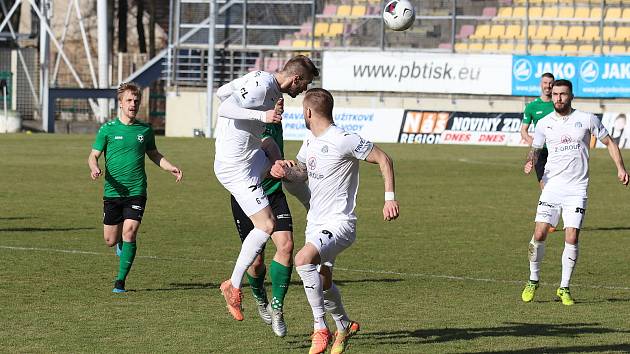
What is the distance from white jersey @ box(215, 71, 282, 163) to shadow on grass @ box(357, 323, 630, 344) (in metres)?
1.72

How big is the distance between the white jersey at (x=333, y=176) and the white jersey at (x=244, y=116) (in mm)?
678

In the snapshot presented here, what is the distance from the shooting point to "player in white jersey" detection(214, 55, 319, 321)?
939 cm

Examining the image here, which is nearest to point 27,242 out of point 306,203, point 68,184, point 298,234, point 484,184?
point 298,234

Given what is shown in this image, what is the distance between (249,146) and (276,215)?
603mm

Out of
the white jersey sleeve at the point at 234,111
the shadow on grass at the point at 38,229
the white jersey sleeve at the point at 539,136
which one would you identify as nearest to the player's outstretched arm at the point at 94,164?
the white jersey sleeve at the point at 234,111

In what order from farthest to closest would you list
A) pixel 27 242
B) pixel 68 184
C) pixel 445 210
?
pixel 68 184, pixel 445 210, pixel 27 242

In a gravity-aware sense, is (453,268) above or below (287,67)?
below

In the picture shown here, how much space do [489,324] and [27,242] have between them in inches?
303

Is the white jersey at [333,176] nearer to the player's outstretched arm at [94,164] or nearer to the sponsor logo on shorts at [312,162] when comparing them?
the sponsor logo on shorts at [312,162]

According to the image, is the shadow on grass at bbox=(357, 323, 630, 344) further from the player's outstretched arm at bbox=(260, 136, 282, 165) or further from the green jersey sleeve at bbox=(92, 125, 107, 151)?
the green jersey sleeve at bbox=(92, 125, 107, 151)

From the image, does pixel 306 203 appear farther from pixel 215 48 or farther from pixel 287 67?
pixel 215 48

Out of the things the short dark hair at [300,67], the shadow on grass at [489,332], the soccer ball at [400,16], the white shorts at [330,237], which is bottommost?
the shadow on grass at [489,332]

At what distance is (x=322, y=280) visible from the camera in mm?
8625

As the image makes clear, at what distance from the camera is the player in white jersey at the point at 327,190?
852cm
